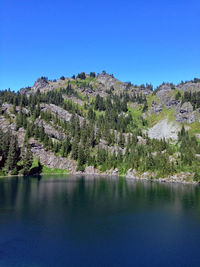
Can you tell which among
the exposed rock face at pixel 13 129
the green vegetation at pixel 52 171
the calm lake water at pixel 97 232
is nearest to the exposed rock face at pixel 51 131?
the exposed rock face at pixel 13 129

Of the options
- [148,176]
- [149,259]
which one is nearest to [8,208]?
[149,259]

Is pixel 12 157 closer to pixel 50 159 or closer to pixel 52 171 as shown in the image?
pixel 52 171

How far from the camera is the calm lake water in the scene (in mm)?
32906

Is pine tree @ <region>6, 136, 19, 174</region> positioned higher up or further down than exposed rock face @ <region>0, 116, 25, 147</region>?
further down

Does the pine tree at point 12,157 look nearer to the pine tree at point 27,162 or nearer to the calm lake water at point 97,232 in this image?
the pine tree at point 27,162

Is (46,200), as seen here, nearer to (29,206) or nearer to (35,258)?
(29,206)

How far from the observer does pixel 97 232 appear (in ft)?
144

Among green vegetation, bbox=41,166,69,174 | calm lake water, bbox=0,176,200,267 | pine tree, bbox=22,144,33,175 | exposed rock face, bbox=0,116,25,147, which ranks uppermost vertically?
exposed rock face, bbox=0,116,25,147

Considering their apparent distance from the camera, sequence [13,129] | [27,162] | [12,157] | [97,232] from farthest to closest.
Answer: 1. [13,129]
2. [27,162]
3. [12,157]
4. [97,232]

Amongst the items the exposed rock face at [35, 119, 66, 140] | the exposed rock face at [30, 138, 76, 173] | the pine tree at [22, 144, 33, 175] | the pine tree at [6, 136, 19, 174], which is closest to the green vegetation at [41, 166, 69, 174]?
the exposed rock face at [30, 138, 76, 173]

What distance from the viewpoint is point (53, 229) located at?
146ft

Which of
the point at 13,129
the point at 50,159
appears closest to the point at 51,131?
the point at 13,129

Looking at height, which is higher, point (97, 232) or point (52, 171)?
point (52, 171)

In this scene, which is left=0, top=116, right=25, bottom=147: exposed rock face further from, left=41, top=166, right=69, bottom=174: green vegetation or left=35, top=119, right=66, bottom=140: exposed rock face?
left=41, top=166, right=69, bottom=174: green vegetation
